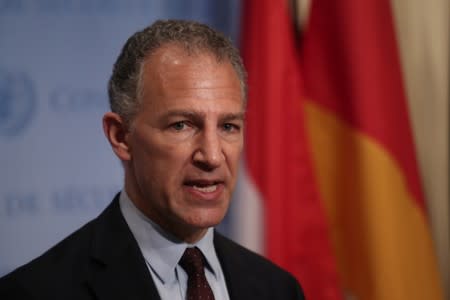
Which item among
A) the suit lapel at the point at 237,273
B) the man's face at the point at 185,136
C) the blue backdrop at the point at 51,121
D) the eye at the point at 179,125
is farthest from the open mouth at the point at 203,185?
the blue backdrop at the point at 51,121

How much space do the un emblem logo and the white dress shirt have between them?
2.74 ft

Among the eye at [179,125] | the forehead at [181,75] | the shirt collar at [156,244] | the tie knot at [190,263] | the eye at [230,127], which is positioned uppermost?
the forehead at [181,75]

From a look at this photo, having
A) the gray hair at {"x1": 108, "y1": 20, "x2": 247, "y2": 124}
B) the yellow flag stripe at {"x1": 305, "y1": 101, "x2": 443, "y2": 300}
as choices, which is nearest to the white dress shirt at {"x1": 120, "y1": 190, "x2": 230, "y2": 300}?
the gray hair at {"x1": 108, "y1": 20, "x2": 247, "y2": 124}

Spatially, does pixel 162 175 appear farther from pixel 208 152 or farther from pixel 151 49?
pixel 151 49

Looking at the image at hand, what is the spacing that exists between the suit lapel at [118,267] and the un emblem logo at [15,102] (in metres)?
0.84

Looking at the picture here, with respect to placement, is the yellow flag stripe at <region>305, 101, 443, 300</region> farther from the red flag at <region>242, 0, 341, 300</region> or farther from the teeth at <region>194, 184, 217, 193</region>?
the teeth at <region>194, 184, 217, 193</region>

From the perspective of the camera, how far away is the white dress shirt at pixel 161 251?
1.51m

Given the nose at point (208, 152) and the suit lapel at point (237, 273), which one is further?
the suit lapel at point (237, 273)

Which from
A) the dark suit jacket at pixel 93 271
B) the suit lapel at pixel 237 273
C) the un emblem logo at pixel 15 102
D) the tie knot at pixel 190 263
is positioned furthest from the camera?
the un emblem logo at pixel 15 102

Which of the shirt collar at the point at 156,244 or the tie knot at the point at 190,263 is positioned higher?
the shirt collar at the point at 156,244

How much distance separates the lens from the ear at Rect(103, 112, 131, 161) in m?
1.56

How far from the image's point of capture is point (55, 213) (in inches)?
89.8

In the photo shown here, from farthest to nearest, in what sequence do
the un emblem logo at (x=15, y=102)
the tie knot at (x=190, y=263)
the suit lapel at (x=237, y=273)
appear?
the un emblem logo at (x=15, y=102) → the suit lapel at (x=237, y=273) → the tie knot at (x=190, y=263)

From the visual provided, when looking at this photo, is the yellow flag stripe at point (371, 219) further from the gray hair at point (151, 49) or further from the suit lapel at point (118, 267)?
the suit lapel at point (118, 267)
